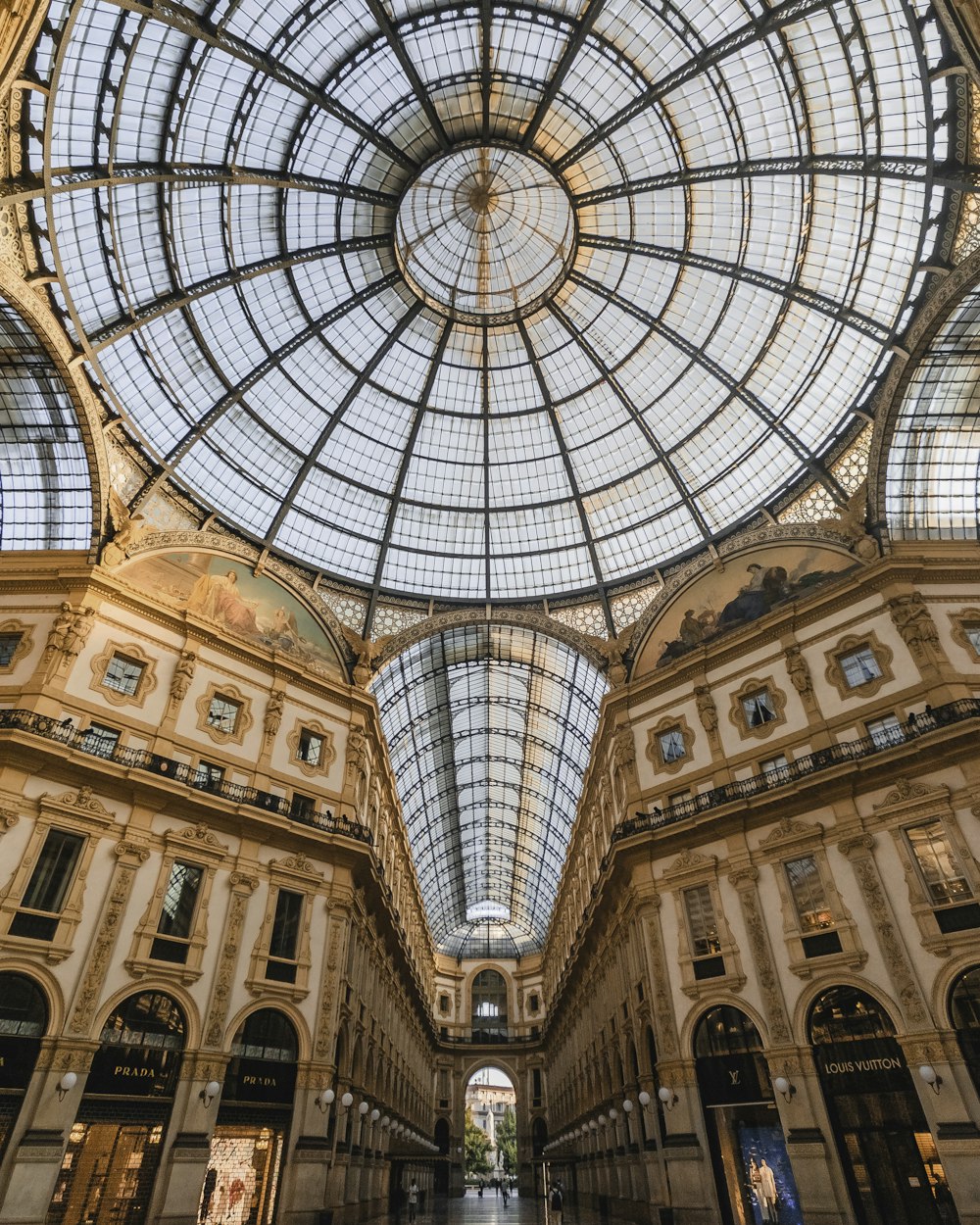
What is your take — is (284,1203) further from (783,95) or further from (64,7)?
(783,95)

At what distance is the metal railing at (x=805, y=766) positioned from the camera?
75.4 feet

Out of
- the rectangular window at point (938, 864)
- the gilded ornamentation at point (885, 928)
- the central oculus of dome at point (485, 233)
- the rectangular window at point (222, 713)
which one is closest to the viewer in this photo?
the gilded ornamentation at point (885, 928)

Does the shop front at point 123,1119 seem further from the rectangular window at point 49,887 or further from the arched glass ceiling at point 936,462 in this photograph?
the arched glass ceiling at point 936,462

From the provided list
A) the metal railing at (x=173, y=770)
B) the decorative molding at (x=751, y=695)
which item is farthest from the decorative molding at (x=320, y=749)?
the decorative molding at (x=751, y=695)

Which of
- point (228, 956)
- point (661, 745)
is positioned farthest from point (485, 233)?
point (228, 956)

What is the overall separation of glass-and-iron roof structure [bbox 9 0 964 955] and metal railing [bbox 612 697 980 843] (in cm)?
1280

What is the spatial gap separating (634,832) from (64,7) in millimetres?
32383

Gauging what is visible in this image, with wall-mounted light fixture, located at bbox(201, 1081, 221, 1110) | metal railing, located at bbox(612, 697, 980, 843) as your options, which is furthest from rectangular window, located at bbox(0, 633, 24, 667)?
metal railing, located at bbox(612, 697, 980, 843)

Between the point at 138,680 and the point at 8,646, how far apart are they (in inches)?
177

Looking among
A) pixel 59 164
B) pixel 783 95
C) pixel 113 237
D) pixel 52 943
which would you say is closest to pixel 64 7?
pixel 59 164

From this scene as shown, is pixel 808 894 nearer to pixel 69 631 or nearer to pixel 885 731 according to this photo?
pixel 885 731

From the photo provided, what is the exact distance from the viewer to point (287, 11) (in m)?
24.8

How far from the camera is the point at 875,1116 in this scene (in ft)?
67.6

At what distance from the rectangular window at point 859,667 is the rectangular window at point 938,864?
18.8 ft
